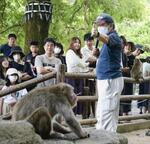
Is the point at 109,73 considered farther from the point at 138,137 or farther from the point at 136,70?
the point at 136,70

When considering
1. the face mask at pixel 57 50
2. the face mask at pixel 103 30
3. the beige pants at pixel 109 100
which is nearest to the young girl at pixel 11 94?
the face mask at pixel 57 50

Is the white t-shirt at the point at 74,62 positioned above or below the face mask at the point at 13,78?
above

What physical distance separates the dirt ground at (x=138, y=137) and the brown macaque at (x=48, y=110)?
11.0 ft

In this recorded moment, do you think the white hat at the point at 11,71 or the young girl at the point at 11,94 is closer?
the young girl at the point at 11,94

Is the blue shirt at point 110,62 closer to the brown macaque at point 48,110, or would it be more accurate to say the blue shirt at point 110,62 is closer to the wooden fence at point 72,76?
the wooden fence at point 72,76

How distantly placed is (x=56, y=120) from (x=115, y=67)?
1413 mm

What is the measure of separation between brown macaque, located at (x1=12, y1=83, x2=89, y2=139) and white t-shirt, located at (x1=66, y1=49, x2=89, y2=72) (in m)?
3.65

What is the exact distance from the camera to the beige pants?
709 cm

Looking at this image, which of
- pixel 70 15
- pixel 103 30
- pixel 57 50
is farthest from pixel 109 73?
pixel 70 15

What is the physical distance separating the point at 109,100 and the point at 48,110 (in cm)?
173

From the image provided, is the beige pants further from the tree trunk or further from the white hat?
the tree trunk

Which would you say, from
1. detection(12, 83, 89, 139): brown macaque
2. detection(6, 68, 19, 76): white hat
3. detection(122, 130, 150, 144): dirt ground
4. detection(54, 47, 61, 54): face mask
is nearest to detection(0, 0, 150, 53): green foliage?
detection(54, 47, 61, 54): face mask

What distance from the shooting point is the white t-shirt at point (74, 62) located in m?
9.56

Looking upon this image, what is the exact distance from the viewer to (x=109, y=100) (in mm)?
7137
